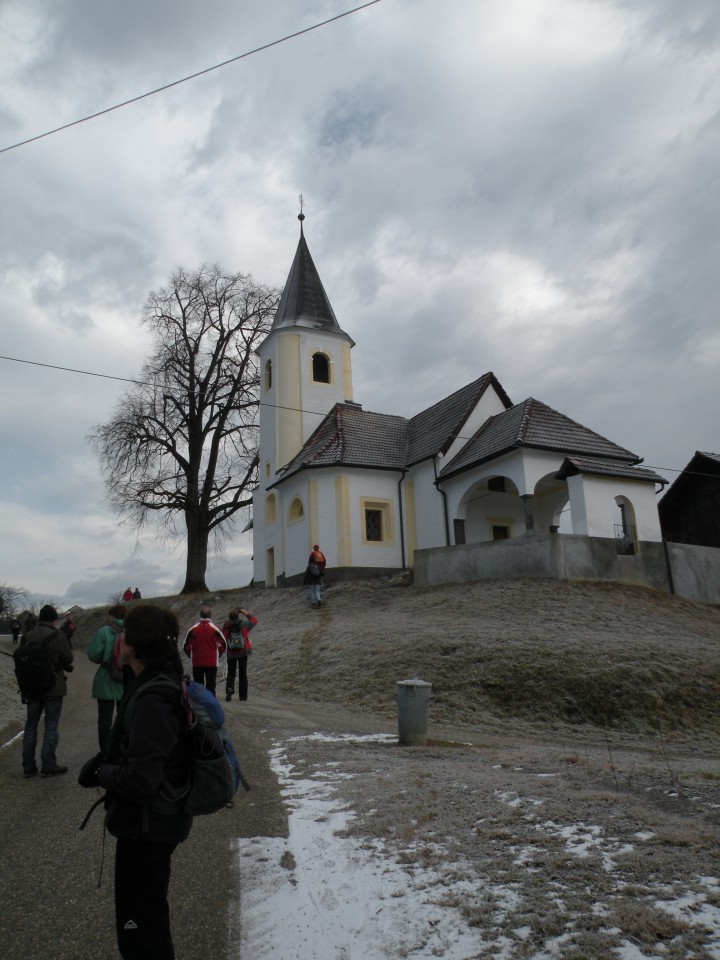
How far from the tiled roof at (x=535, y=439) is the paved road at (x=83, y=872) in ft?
56.7

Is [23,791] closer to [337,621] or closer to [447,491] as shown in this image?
[337,621]

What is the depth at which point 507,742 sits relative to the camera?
33.9 ft

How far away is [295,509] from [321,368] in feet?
25.2

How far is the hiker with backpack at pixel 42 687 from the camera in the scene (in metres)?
7.57

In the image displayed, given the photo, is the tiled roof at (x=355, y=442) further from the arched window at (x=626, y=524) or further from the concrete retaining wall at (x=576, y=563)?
the arched window at (x=626, y=524)

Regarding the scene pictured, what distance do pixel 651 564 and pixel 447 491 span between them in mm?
8148

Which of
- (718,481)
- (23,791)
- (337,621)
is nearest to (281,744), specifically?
(23,791)

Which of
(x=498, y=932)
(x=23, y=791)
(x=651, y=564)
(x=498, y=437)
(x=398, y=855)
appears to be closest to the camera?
(x=498, y=932)

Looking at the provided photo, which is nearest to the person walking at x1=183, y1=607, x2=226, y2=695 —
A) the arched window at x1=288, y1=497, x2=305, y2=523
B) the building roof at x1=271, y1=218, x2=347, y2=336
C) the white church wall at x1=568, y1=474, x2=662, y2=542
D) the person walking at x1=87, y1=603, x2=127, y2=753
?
the person walking at x1=87, y1=603, x2=127, y2=753

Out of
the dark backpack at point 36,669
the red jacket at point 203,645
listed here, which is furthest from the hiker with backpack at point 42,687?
the red jacket at point 203,645

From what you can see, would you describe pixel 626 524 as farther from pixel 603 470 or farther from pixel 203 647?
pixel 203 647

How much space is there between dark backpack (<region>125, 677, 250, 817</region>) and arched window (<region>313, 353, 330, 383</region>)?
30.0 m

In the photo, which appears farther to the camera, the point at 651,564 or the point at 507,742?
the point at 651,564

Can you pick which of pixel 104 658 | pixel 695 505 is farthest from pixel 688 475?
pixel 104 658
